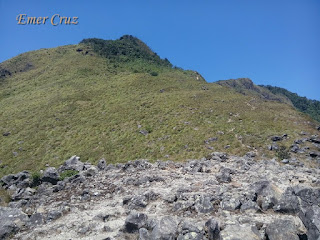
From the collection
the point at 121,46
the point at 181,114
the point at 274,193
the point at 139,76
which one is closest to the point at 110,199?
the point at 274,193

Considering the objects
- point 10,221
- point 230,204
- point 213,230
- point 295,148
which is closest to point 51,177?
point 10,221

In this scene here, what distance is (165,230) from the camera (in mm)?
9539

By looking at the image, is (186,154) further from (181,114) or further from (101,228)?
(101,228)

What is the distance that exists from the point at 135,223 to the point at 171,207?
244 centimetres

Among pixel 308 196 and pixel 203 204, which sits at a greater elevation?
pixel 308 196

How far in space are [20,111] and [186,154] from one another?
3903 centimetres

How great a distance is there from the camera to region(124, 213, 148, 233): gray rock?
34.2ft

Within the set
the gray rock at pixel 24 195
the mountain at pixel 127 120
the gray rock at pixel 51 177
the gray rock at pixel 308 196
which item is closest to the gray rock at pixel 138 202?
the gray rock at pixel 308 196

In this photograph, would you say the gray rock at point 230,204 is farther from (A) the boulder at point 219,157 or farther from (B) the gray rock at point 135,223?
(A) the boulder at point 219,157

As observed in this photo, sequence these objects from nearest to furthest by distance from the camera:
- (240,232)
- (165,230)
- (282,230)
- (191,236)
A: (282,230) → (240,232) → (191,236) → (165,230)

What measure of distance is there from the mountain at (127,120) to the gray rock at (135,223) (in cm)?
1643

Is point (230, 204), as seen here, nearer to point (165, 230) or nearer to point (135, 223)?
point (165, 230)

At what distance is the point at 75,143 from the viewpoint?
34.8 m

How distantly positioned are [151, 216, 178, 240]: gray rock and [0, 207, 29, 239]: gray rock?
7.26m
